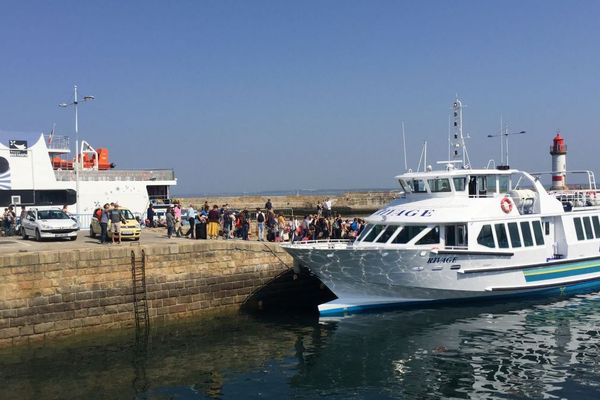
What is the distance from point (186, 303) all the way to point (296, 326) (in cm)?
368

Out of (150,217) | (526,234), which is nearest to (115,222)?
(150,217)

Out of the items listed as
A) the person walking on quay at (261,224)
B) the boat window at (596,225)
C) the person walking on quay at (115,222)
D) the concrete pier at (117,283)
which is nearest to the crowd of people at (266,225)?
the person walking on quay at (261,224)

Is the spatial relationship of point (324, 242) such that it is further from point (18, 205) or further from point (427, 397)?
point (18, 205)

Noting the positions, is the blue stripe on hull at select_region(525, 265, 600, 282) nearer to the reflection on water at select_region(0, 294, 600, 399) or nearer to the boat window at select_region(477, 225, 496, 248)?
the reflection on water at select_region(0, 294, 600, 399)

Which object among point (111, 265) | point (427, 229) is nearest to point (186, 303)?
point (111, 265)

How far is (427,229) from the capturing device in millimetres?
17906

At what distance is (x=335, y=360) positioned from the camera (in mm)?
13531

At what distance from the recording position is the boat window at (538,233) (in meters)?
19.3

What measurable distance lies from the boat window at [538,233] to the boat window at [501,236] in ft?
4.94

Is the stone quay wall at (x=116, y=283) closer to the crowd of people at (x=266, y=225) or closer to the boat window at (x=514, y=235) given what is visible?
the crowd of people at (x=266, y=225)

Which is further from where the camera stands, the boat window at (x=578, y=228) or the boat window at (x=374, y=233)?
the boat window at (x=578, y=228)

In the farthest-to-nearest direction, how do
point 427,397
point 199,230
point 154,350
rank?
point 199,230
point 154,350
point 427,397

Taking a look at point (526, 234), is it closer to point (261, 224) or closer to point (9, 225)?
point (261, 224)

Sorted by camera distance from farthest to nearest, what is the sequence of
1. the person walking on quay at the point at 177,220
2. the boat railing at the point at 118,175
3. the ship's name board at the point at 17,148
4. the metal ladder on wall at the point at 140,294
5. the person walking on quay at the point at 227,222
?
1. the boat railing at the point at 118,175
2. the ship's name board at the point at 17,148
3. the person walking on quay at the point at 177,220
4. the person walking on quay at the point at 227,222
5. the metal ladder on wall at the point at 140,294
